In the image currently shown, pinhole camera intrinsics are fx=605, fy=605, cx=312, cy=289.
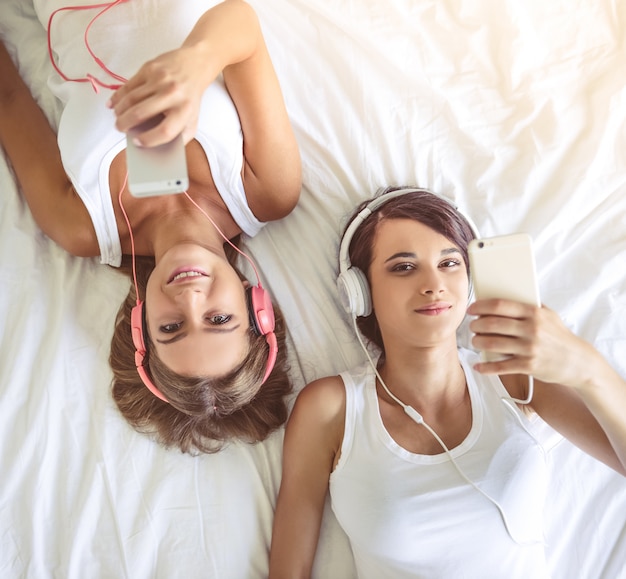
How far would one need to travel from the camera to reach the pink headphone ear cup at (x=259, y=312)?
116cm

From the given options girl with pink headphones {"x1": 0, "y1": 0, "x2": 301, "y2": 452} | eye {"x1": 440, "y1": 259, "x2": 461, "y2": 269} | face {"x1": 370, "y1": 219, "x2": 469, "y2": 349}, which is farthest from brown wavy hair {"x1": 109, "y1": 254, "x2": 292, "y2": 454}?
eye {"x1": 440, "y1": 259, "x2": 461, "y2": 269}

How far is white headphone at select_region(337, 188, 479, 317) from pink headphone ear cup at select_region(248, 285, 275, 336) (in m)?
0.17

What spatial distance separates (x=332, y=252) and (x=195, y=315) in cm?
43

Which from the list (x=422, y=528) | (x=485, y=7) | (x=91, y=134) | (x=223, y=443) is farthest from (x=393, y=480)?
(x=485, y=7)

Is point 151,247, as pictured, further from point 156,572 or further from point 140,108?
point 156,572

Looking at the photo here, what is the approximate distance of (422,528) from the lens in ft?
3.66

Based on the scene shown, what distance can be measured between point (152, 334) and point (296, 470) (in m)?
0.40

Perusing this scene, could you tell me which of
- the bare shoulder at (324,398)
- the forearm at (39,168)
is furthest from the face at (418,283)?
the forearm at (39,168)

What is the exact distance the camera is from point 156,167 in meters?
0.88

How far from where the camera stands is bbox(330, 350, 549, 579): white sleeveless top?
1118 millimetres

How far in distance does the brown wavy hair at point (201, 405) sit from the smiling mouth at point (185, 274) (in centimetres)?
15

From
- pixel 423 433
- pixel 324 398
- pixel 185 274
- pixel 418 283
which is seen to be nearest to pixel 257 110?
pixel 185 274

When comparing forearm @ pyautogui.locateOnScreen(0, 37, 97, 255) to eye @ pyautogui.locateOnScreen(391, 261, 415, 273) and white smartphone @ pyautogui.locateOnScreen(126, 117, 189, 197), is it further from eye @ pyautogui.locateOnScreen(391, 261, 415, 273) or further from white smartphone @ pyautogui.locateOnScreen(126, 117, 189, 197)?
eye @ pyautogui.locateOnScreen(391, 261, 415, 273)

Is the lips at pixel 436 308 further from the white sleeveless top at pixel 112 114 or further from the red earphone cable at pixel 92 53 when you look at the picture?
the red earphone cable at pixel 92 53
